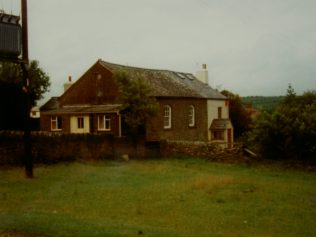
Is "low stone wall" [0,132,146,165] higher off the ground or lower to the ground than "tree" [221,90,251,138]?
lower

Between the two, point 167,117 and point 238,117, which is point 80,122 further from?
point 238,117

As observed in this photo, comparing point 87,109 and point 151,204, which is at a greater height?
point 87,109

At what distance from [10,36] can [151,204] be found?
342 inches

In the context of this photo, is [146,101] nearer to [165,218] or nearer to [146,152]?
[146,152]

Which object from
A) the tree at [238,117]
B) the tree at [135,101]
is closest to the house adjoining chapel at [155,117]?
the tree at [135,101]

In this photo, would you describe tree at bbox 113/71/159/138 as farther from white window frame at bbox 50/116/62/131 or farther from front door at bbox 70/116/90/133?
white window frame at bbox 50/116/62/131

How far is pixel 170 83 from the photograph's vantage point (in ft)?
158

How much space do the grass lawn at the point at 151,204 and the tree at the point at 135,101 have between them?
12572 millimetres

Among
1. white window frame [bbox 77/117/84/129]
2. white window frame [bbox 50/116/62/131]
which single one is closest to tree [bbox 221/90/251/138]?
white window frame [bbox 77/117/84/129]

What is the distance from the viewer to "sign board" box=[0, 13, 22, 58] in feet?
59.7

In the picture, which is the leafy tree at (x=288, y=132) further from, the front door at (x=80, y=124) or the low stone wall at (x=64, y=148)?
the front door at (x=80, y=124)

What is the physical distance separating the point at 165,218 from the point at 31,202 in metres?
4.80

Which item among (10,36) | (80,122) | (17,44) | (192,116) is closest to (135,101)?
(80,122)

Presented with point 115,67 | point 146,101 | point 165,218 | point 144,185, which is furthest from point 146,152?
point 165,218
